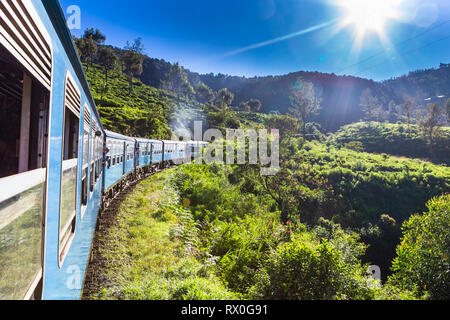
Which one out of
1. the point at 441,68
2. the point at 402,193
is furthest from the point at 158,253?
the point at 441,68

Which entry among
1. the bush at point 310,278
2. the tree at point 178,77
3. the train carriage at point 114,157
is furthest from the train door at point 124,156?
the tree at point 178,77

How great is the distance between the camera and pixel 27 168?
4.73ft

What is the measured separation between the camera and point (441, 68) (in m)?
152

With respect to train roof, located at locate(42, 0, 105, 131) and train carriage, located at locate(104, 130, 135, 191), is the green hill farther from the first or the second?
train roof, located at locate(42, 0, 105, 131)

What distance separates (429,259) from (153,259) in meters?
8.02

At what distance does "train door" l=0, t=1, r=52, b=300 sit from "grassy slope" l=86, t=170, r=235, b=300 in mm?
3224

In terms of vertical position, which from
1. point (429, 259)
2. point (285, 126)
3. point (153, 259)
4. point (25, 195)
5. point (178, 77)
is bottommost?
point (429, 259)

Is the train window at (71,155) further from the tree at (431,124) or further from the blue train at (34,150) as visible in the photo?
the tree at (431,124)

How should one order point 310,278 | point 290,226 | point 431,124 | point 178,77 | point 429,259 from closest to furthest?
point 310,278
point 429,259
point 290,226
point 431,124
point 178,77

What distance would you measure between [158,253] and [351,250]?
529cm

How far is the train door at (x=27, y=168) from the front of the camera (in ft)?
3.25

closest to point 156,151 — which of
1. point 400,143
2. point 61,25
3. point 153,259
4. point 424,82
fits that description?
point 153,259

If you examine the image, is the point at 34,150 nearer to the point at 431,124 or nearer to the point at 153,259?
the point at 153,259
